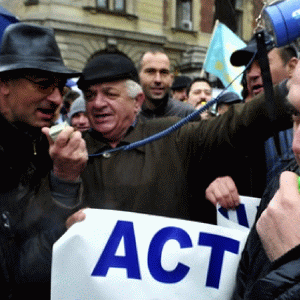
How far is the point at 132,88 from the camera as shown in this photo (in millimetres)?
2260

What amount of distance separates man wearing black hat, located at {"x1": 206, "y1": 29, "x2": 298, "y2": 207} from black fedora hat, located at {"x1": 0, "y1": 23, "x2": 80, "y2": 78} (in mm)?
744

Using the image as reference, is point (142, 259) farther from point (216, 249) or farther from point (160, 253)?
point (216, 249)

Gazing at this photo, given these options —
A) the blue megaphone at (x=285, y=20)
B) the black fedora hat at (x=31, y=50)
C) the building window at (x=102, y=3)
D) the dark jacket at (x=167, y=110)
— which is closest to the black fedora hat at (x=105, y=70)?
the black fedora hat at (x=31, y=50)

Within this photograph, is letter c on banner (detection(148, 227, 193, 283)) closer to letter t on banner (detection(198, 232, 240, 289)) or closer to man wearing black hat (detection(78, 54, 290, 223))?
letter t on banner (detection(198, 232, 240, 289))

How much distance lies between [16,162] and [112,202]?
474 mm

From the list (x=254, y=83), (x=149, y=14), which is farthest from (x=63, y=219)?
(x=149, y=14)

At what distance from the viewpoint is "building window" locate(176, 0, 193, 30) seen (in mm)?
20547

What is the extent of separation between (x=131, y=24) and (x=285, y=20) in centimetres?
1769

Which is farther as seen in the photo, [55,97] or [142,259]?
[55,97]

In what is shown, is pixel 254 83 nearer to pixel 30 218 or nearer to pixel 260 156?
pixel 260 156

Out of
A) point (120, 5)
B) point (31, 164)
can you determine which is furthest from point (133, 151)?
point (120, 5)

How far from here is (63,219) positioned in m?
1.80

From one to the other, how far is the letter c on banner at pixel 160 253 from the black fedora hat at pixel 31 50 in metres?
0.67

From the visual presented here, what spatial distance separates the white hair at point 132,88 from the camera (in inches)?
88.5
